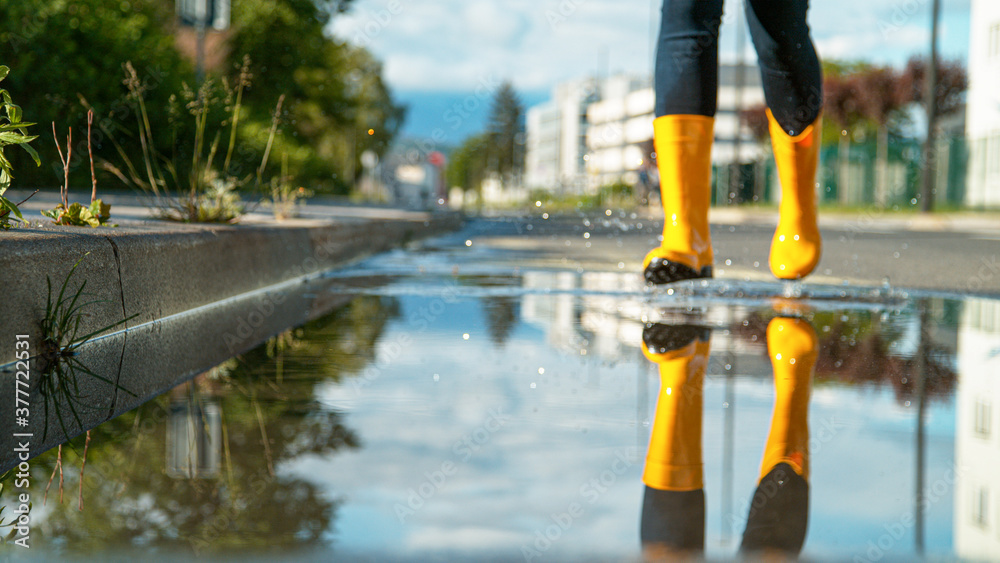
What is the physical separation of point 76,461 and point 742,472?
1.20 metres

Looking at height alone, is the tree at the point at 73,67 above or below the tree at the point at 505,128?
below

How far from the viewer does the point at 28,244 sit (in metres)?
3.07

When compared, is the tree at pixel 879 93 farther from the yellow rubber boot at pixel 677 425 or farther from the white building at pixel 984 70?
the yellow rubber boot at pixel 677 425

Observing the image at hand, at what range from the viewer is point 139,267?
395 centimetres

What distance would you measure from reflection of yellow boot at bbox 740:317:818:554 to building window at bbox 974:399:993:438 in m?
0.36

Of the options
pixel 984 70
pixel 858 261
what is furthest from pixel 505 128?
pixel 858 261

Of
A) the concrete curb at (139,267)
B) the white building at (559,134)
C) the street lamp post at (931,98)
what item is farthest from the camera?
the white building at (559,134)

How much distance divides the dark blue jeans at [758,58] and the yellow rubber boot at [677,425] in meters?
1.44

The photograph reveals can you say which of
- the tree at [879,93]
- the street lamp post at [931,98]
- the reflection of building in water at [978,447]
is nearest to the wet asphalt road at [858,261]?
the reflection of building in water at [978,447]

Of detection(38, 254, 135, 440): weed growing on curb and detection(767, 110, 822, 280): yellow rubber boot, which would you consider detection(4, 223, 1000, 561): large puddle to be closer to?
detection(38, 254, 135, 440): weed growing on curb

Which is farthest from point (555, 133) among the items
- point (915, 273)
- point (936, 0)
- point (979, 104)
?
point (915, 273)

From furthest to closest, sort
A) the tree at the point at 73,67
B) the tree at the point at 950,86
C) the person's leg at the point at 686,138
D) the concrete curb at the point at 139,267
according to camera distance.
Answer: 1. the tree at the point at 950,86
2. the tree at the point at 73,67
3. the person's leg at the point at 686,138
4. the concrete curb at the point at 139,267

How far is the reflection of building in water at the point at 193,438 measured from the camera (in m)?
2.04

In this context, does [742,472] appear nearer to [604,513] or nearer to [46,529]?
[604,513]
